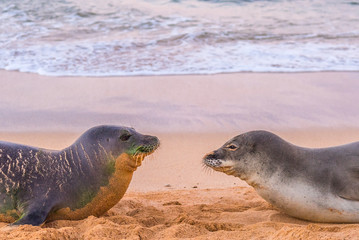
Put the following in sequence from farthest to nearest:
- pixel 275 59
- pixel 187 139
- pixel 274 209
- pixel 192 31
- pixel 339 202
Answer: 1. pixel 192 31
2. pixel 275 59
3. pixel 187 139
4. pixel 274 209
5. pixel 339 202

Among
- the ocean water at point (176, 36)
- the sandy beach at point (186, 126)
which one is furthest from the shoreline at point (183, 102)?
the ocean water at point (176, 36)


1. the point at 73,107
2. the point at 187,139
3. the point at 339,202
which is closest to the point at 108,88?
the point at 73,107

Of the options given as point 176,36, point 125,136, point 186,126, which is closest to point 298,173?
point 125,136

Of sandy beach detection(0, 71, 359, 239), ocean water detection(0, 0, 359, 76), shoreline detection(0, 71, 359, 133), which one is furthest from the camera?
ocean water detection(0, 0, 359, 76)

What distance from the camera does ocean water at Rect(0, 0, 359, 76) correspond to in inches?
446

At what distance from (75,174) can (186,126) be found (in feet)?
11.0

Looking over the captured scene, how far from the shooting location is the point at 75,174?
4.94 meters

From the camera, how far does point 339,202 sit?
469 centimetres

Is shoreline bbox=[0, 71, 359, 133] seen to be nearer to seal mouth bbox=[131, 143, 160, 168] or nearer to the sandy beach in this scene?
the sandy beach

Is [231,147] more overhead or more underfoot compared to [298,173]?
more overhead

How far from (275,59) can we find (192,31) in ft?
11.6

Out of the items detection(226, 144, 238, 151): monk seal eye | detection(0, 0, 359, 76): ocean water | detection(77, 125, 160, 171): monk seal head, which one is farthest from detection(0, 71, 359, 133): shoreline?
detection(77, 125, 160, 171): monk seal head

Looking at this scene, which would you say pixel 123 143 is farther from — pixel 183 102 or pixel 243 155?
pixel 183 102

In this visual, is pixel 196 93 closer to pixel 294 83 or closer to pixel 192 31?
pixel 294 83
